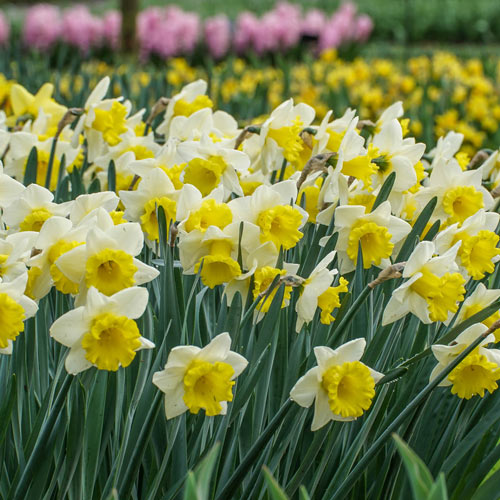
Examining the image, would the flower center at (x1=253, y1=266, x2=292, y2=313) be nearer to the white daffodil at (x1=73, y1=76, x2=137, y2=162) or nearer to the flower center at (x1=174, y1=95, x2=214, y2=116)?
the white daffodil at (x1=73, y1=76, x2=137, y2=162)

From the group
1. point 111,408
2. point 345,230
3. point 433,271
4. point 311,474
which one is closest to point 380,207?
point 345,230

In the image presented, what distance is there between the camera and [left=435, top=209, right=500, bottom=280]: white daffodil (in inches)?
58.2

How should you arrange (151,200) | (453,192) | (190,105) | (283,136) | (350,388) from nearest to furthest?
(350,388)
(151,200)
(453,192)
(283,136)
(190,105)

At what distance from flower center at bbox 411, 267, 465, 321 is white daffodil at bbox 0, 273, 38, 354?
2.07 ft

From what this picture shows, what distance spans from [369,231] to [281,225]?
0.57 ft

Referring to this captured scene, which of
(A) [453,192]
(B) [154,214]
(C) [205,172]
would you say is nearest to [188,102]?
(C) [205,172]

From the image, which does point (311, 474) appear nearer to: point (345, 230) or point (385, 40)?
point (345, 230)

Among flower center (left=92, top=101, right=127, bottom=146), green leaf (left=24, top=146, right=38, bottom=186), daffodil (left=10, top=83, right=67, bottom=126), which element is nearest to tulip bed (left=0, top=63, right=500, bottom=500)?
flower center (left=92, top=101, right=127, bottom=146)

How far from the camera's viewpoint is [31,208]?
1.45 metres

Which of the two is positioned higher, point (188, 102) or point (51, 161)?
point (188, 102)

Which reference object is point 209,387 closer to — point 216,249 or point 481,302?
point 216,249

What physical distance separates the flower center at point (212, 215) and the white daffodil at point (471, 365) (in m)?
0.43

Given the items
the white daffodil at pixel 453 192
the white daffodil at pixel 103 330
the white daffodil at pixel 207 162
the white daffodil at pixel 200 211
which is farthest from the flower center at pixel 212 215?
the white daffodil at pixel 453 192

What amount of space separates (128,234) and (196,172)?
47 cm
